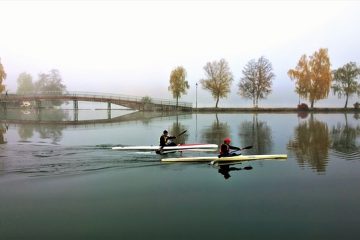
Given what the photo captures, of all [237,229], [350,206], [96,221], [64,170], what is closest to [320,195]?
[350,206]

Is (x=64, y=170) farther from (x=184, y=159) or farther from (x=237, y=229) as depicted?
(x=237, y=229)

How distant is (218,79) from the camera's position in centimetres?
9288

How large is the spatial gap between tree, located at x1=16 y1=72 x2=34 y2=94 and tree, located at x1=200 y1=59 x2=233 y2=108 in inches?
2414

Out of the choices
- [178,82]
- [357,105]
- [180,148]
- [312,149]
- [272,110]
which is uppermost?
[178,82]

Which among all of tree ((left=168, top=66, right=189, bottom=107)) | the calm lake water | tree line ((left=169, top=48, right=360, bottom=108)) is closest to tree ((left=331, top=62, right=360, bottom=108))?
tree line ((left=169, top=48, right=360, bottom=108))

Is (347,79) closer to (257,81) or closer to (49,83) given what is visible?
(257,81)

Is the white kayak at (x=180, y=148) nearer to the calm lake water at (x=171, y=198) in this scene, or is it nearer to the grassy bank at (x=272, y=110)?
the calm lake water at (x=171, y=198)

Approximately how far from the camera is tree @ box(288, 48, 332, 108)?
85.2 metres

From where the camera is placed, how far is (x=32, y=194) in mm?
14094

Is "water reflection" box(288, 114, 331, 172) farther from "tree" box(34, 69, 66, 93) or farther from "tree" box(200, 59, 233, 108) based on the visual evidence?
"tree" box(34, 69, 66, 93)

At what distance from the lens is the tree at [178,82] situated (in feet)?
312

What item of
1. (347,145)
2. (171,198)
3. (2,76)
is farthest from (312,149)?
(2,76)

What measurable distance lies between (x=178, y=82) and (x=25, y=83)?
2252 inches

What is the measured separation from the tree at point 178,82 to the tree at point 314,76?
27.2 meters
